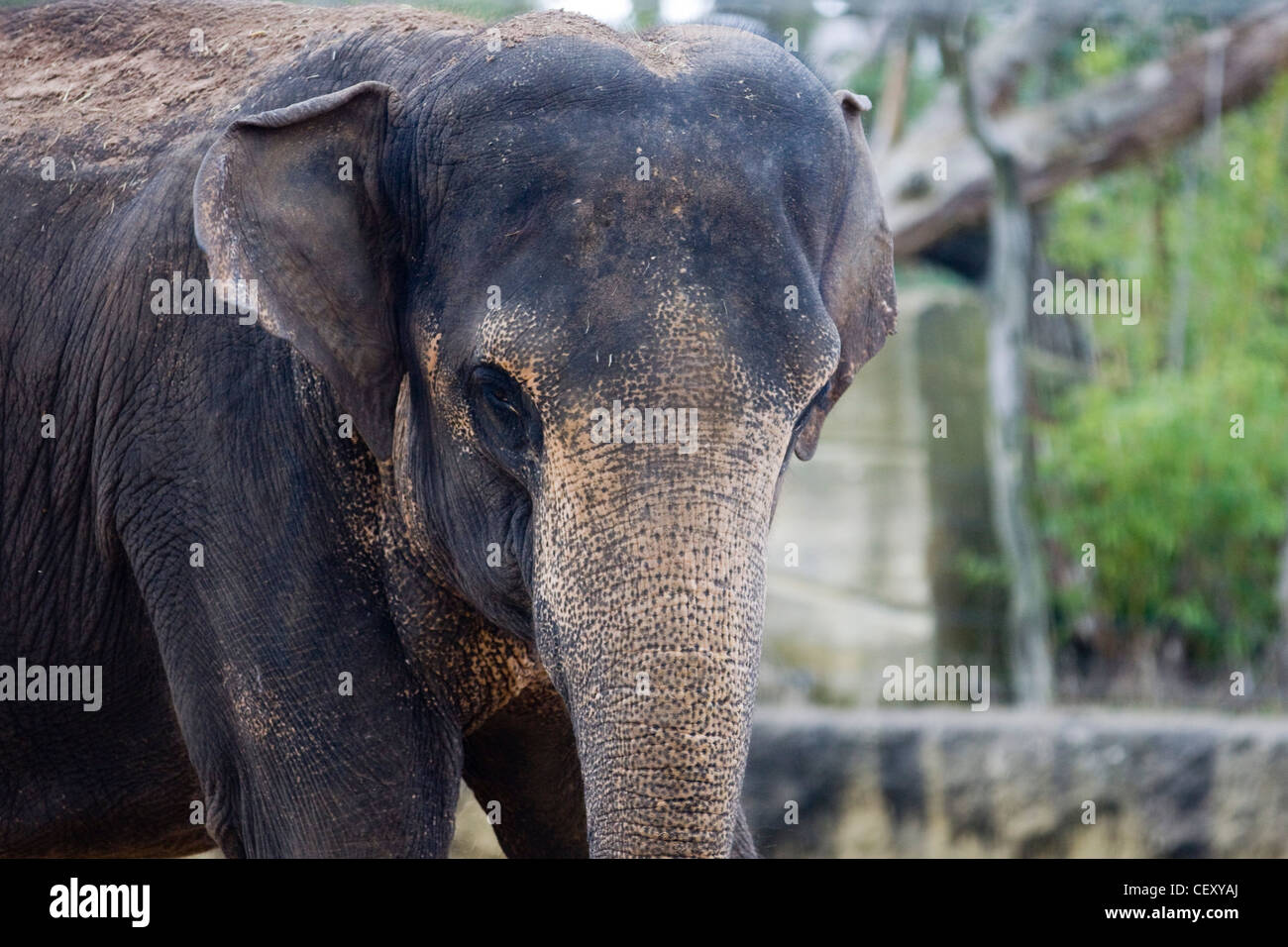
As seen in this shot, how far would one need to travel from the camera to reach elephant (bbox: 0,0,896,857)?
8.06 feet

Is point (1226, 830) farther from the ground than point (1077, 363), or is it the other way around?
point (1077, 363)

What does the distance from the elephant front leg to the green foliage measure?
861cm

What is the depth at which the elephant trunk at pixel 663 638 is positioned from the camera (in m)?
2.34

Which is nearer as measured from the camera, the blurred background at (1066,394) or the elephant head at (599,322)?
the elephant head at (599,322)

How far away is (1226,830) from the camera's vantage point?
6.56 meters

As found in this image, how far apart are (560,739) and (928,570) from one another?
9.49m

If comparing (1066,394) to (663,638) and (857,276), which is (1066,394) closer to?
(857,276)

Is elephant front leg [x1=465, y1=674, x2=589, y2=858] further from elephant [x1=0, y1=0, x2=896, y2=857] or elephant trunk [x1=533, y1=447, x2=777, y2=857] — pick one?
elephant trunk [x1=533, y1=447, x2=777, y2=857]

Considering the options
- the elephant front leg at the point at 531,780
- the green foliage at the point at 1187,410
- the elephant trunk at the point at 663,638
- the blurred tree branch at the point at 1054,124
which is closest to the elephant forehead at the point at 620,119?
the elephant trunk at the point at 663,638

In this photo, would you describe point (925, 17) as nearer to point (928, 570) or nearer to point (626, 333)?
point (928, 570)

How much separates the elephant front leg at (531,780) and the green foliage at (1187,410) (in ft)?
28.2

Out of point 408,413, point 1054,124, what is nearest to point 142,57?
point 408,413

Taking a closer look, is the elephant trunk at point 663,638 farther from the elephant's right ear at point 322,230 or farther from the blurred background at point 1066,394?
the blurred background at point 1066,394
